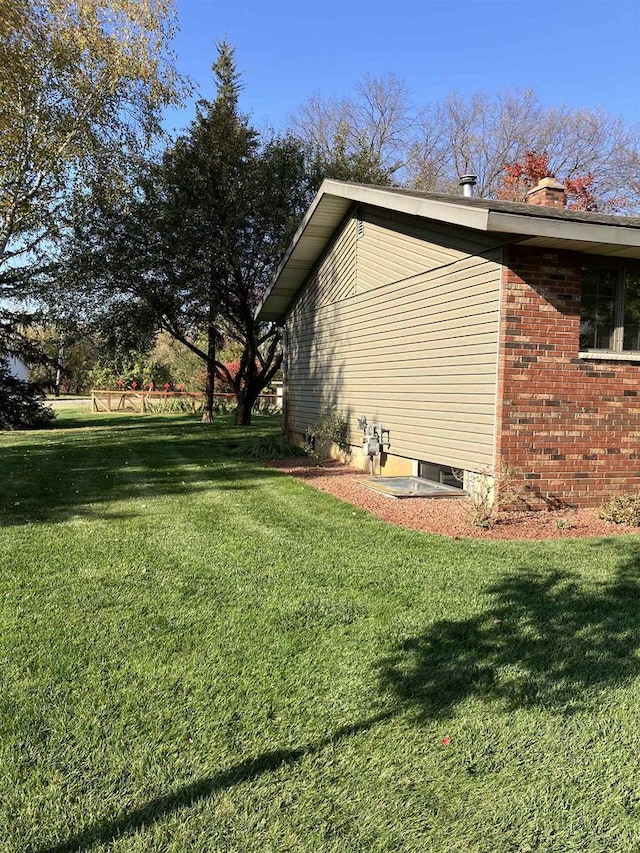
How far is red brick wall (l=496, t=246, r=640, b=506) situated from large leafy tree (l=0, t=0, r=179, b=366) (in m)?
12.5

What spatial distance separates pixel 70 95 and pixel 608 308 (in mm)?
13828

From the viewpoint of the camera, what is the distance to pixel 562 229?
596 centimetres

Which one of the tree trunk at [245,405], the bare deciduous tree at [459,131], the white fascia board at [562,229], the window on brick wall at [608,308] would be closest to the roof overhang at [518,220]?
the white fascia board at [562,229]

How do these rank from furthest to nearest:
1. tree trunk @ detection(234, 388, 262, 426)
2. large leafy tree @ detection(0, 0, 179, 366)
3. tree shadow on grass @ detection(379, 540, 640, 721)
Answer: tree trunk @ detection(234, 388, 262, 426), large leafy tree @ detection(0, 0, 179, 366), tree shadow on grass @ detection(379, 540, 640, 721)

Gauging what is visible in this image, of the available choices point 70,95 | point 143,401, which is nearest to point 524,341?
point 70,95

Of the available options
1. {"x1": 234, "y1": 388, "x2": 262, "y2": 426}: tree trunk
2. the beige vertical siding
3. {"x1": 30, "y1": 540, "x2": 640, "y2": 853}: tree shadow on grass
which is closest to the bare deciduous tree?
{"x1": 234, "y1": 388, "x2": 262, "y2": 426}: tree trunk

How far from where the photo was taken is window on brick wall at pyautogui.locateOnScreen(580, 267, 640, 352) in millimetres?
6879

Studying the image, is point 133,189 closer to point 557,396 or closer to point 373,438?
point 373,438

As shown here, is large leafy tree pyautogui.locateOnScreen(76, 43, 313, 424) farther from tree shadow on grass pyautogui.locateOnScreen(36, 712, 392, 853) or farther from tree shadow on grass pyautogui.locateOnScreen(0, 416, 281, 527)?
tree shadow on grass pyautogui.locateOnScreen(36, 712, 392, 853)

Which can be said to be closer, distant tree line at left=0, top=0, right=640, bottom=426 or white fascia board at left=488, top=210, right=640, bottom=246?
white fascia board at left=488, top=210, right=640, bottom=246

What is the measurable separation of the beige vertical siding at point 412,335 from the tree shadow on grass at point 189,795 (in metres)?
4.87

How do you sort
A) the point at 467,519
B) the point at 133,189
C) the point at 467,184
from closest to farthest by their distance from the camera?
the point at 467,519 < the point at 467,184 < the point at 133,189

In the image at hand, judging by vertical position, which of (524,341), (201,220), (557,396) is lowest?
(557,396)

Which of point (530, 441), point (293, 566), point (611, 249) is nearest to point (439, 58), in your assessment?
point (611, 249)
